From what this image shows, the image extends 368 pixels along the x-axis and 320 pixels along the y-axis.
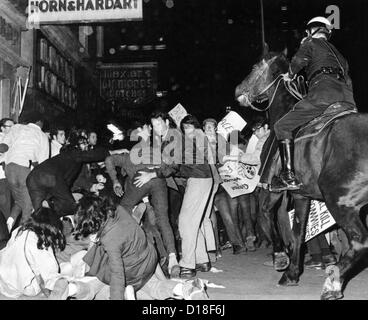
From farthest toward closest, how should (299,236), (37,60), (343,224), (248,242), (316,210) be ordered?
(37,60) → (248,242) → (316,210) → (299,236) → (343,224)

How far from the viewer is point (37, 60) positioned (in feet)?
Result: 55.5

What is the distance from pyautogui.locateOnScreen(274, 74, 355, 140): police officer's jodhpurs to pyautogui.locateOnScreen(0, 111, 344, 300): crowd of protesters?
1280 millimetres

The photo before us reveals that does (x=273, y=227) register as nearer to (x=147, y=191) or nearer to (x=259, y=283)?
(x=259, y=283)

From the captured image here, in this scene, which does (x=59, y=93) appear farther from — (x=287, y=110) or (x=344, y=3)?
(x=287, y=110)

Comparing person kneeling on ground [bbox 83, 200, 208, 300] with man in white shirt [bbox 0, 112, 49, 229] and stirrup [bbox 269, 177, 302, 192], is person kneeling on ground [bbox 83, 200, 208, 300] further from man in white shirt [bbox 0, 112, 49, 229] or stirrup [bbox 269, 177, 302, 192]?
man in white shirt [bbox 0, 112, 49, 229]

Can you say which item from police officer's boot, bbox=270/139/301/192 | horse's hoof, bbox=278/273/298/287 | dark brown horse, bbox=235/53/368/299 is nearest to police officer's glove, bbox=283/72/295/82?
dark brown horse, bbox=235/53/368/299

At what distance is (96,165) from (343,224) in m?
6.06

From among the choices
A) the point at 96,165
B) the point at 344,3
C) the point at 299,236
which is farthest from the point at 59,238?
the point at 344,3

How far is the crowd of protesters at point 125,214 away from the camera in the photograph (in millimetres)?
4684

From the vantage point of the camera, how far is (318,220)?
6.70m

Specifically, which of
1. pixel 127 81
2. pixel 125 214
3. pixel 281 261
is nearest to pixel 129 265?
pixel 125 214

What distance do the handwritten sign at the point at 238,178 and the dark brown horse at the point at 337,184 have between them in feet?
7.37

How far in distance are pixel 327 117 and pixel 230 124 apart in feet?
10.8

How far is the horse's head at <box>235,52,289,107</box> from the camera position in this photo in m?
6.39
